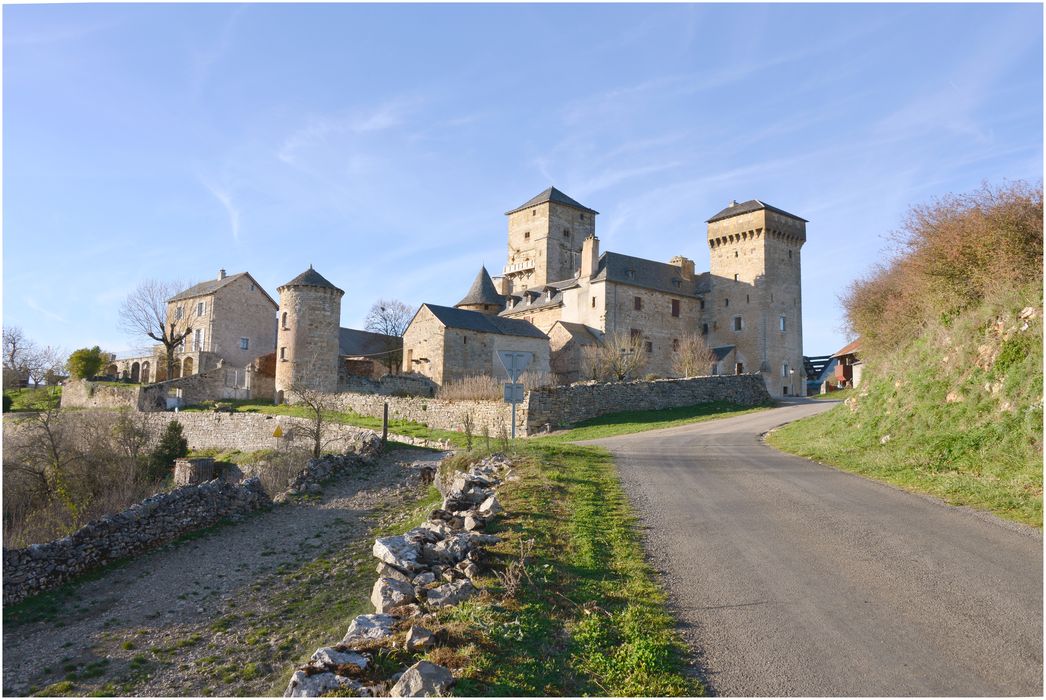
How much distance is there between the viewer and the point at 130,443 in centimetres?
2545

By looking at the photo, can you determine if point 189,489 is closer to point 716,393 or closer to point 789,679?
point 789,679

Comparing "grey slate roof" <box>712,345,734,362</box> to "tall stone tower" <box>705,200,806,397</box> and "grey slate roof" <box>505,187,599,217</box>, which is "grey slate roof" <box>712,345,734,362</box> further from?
"grey slate roof" <box>505,187,599,217</box>

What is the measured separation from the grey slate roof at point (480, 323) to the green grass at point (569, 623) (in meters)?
32.3

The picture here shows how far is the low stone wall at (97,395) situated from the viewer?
133ft

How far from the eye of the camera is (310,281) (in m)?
39.4

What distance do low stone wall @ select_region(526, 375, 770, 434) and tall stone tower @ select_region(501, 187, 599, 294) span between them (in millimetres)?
32355

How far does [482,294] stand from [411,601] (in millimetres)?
47873

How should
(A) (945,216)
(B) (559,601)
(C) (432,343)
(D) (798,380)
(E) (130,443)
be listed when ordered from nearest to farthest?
(B) (559,601) → (A) (945,216) → (E) (130,443) → (C) (432,343) → (D) (798,380)


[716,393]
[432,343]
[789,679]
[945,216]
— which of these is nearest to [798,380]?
[716,393]

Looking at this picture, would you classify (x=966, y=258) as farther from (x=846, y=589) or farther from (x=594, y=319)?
(x=594, y=319)

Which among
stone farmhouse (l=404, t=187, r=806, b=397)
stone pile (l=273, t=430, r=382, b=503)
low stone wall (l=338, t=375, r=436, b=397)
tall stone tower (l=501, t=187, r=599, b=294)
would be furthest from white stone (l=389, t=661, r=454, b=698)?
tall stone tower (l=501, t=187, r=599, b=294)

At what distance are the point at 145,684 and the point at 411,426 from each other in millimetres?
21927

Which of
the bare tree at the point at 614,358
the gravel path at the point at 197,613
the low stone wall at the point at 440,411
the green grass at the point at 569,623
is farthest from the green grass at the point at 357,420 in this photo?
the green grass at the point at 569,623

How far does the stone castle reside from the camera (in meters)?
42.5
